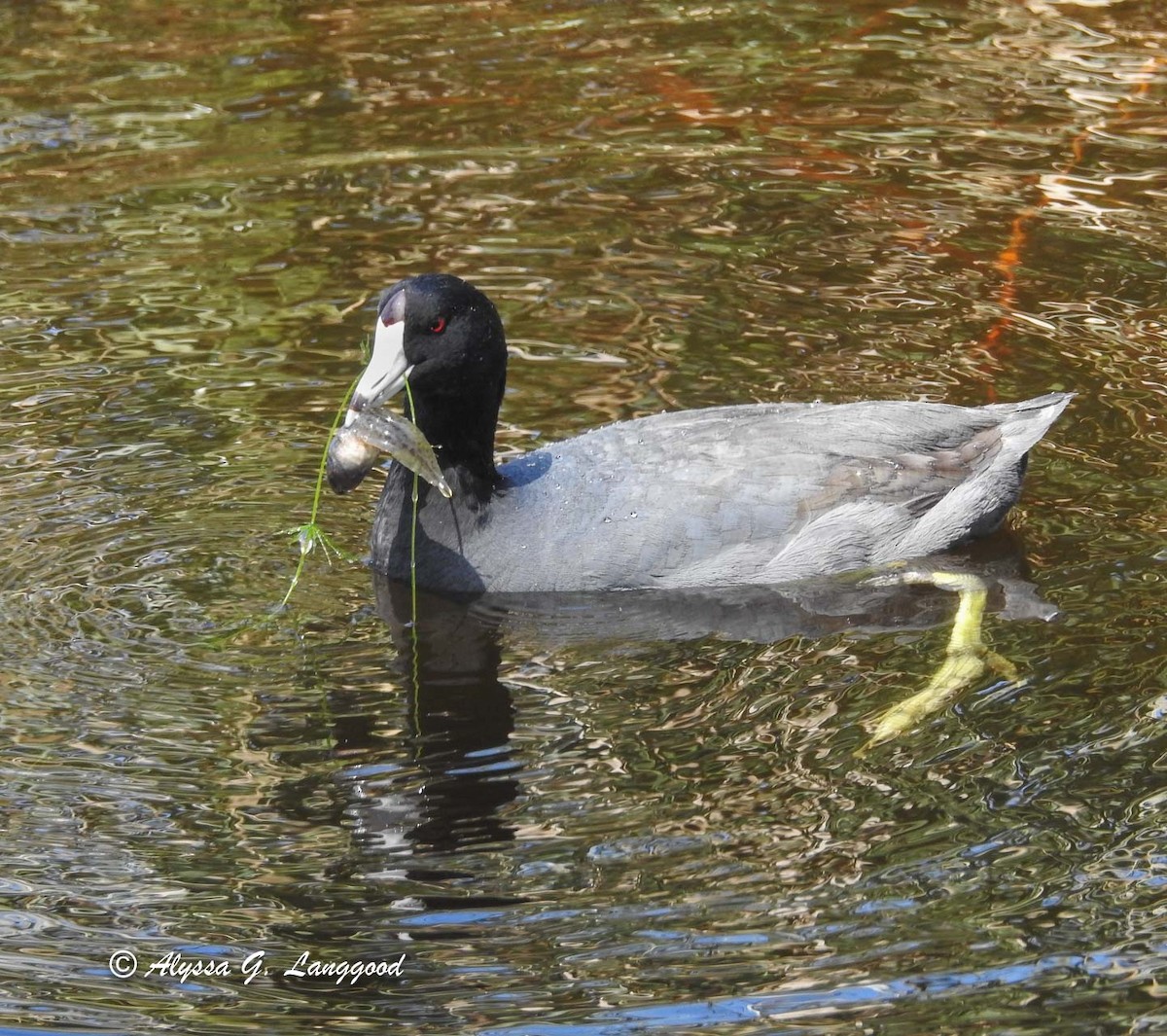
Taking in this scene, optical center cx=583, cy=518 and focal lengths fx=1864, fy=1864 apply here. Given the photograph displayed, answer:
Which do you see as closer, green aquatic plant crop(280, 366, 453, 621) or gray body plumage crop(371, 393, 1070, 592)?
green aquatic plant crop(280, 366, 453, 621)

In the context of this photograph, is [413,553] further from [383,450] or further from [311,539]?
[383,450]

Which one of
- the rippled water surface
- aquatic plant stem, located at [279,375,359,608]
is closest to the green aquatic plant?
aquatic plant stem, located at [279,375,359,608]

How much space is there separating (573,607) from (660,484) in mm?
434

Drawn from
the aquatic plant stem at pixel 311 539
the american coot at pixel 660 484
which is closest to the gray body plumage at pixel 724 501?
the american coot at pixel 660 484

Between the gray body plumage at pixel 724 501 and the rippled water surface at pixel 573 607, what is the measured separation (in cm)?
17

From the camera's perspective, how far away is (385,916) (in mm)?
3859

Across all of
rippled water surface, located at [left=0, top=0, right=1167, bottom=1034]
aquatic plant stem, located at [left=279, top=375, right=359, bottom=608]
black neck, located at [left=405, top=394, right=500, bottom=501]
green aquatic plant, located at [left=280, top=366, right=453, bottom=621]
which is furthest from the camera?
black neck, located at [left=405, top=394, right=500, bottom=501]

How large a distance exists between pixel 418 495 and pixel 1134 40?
5.50 m

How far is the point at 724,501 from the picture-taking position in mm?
5359

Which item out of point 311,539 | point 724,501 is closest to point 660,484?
point 724,501

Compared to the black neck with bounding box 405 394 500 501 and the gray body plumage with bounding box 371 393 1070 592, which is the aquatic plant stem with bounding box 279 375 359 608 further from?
the black neck with bounding box 405 394 500 501

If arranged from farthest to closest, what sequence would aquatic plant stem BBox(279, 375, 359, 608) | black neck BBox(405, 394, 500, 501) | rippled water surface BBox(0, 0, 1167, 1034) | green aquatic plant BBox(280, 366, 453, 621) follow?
black neck BBox(405, 394, 500, 501), aquatic plant stem BBox(279, 375, 359, 608), green aquatic plant BBox(280, 366, 453, 621), rippled water surface BBox(0, 0, 1167, 1034)

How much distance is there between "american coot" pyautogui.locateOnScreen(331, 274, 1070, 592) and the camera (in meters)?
5.36

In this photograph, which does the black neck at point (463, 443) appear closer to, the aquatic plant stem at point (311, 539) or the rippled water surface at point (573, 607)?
the aquatic plant stem at point (311, 539)
